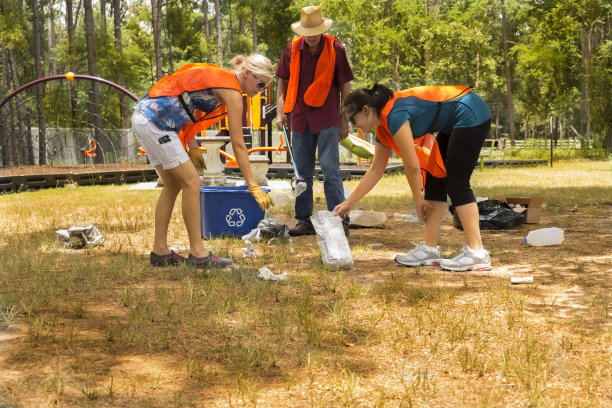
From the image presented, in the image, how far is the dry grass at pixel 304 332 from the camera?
239 centimetres

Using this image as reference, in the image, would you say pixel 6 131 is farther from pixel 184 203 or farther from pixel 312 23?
pixel 184 203

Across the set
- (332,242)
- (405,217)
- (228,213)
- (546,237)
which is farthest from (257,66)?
(405,217)

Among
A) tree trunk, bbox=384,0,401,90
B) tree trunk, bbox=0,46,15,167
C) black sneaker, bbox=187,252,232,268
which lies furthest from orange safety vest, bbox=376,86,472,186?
tree trunk, bbox=384,0,401,90

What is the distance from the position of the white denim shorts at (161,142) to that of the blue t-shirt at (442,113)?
4.78ft

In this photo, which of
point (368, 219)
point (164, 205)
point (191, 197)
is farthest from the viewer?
point (368, 219)

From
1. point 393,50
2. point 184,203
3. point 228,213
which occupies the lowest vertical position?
point 228,213

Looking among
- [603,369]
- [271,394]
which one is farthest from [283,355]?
[603,369]

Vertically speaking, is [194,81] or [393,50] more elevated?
[393,50]

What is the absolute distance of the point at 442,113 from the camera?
4.45 m

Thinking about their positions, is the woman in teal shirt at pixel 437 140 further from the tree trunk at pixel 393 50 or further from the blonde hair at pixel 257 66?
the tree trunk at pixel 393 50

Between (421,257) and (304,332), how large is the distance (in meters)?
1.97

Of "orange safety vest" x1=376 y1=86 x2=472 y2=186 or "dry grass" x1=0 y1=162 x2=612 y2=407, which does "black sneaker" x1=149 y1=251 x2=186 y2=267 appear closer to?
"dry grass" x1=0 y1=162 x2=612 y2=407

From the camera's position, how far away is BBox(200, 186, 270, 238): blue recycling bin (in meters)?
6.06

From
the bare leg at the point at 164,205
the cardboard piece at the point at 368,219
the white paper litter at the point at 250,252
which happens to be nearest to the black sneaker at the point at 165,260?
the bare leg at the point at 164,205
